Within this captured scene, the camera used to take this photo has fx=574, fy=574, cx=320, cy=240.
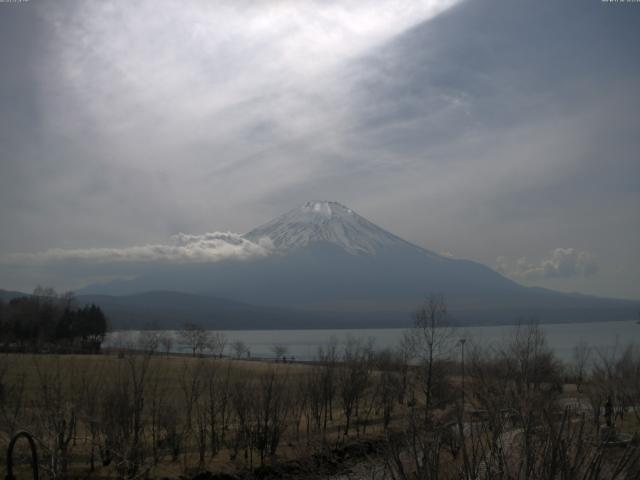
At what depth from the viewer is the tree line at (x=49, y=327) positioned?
9038 centimetres

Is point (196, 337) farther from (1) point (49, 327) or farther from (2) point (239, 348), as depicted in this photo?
(1) point (49, 327)

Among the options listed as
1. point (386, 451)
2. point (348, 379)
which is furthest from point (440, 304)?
point (386, 451)

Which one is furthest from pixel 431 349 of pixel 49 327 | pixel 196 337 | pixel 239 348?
pixel 196 337

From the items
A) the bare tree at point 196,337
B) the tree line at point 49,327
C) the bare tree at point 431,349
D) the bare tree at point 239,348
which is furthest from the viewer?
the bare tree at point 196,337

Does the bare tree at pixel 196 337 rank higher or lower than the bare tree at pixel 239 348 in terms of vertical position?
higher

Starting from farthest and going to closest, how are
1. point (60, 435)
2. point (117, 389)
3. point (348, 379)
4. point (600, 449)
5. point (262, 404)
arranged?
→ point (348, 379) < point (262, 404) < point (117, 389) < point (60, 435) < point (600, 449)

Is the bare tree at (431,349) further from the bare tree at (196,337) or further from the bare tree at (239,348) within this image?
the bare tree at (196,337)

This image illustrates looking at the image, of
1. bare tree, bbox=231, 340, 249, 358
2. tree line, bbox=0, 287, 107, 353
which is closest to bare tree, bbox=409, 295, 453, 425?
tree line, bbox=0, 287, 107, 353

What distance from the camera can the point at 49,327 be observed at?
9775cm

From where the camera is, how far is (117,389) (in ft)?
92.2

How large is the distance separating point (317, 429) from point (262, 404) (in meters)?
5.80

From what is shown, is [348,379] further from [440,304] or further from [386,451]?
[386,451]

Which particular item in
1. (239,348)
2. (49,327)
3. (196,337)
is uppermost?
(49,327)

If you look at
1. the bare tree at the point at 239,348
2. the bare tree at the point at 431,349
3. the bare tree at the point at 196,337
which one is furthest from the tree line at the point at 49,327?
the bare tree at the point at 431,349
